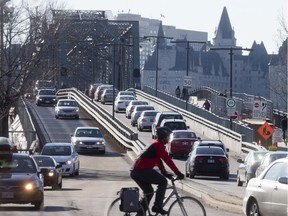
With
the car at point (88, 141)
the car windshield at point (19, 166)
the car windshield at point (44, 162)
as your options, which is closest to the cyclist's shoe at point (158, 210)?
the car windshield at point (19, 166)

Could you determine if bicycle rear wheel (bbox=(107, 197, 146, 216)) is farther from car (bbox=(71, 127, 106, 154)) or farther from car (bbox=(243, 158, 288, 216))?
car (bbox=(71, 127, 106, 154))

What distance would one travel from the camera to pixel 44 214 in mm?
23500

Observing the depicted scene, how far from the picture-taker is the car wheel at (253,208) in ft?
63.0

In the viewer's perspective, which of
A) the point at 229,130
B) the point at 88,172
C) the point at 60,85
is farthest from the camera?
the point at 60,85

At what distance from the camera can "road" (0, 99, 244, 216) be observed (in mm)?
24797

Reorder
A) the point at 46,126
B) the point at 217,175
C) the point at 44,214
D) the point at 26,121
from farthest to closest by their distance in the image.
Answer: the point at 46,126
the point at 26,121
the point at 217,175
the point at 44,214

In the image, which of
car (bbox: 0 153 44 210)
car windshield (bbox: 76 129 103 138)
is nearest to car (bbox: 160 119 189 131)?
car windshield (bbox: 76 129 103 138)

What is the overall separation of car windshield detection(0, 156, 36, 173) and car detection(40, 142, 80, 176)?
1815 cm

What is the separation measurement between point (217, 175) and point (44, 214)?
18543mm

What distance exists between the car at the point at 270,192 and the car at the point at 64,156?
25051 millimetres

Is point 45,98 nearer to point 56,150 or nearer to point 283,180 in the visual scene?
point 56,150

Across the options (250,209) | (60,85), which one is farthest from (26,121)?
(60,85)

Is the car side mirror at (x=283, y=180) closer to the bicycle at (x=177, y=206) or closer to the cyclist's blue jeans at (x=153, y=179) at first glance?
the bicycle at (x=177, y=206)

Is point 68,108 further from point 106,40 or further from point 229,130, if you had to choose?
point 106,40
